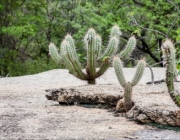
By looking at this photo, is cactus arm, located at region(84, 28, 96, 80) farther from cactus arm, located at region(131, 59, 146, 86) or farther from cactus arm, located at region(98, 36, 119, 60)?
cactus arm, located at region(131, 59, 146, 86)

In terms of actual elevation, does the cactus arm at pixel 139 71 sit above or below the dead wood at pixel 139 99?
above

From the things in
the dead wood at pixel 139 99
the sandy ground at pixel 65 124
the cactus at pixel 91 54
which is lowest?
the sandy ground at pixel 65 124

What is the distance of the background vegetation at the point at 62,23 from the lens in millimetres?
17219

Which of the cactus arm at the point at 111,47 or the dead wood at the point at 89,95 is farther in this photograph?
the cactus arm at the point at 111,47

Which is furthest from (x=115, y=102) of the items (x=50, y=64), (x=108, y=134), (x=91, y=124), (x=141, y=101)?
(x=50, y=64)

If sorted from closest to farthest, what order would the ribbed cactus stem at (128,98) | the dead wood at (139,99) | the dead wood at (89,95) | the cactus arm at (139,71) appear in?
1. the dead wood at (139,99)
2. the ribbed cactus stem at (128,98)
3. the cactus arm at (139,71)
4. the dead wood at (89,95)

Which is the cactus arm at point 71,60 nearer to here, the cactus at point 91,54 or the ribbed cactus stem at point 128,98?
the cactus at point 91,54

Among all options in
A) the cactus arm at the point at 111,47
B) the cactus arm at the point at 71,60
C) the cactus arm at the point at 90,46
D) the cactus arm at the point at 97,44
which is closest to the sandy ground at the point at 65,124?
the cactus arm at the point at 71,60

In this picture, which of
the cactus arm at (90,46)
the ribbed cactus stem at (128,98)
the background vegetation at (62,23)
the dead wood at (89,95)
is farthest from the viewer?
the background vegetation at (62,23)

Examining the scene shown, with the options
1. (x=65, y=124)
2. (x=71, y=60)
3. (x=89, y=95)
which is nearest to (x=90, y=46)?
(x=71, y=60)

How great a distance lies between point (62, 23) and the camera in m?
19.8

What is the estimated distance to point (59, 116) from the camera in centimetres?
519

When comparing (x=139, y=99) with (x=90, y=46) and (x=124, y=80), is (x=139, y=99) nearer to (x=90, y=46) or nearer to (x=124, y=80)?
(x=124, y=80)

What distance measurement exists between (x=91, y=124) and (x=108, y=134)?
1.87 feet
